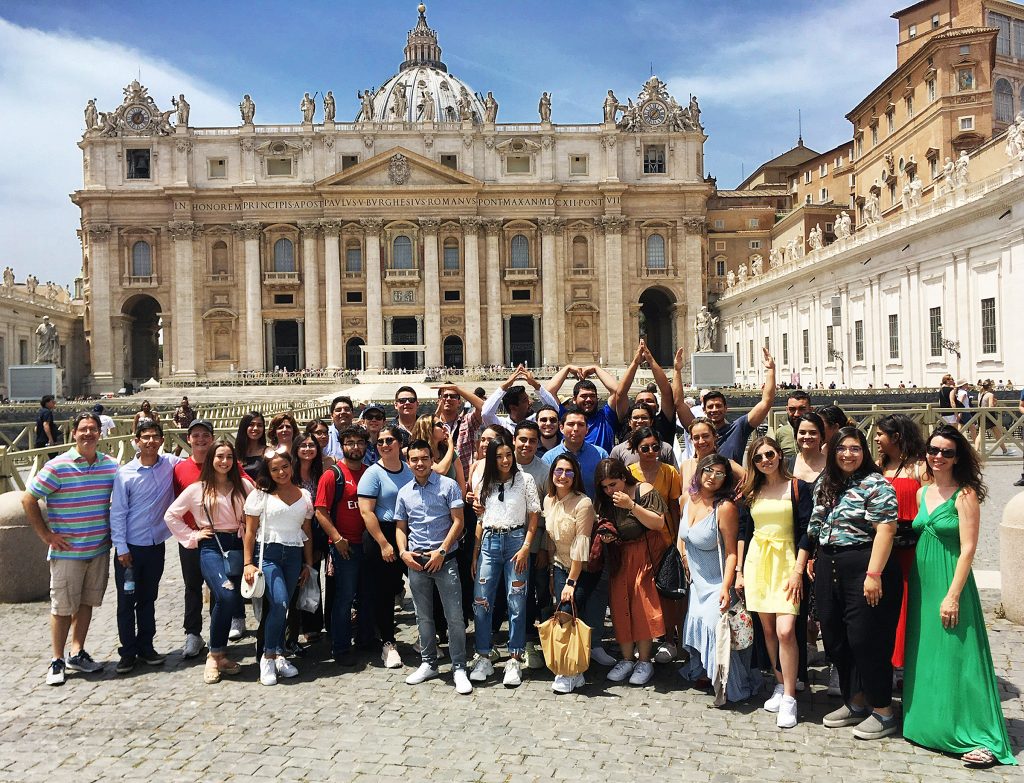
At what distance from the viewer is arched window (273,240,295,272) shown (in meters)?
63.6

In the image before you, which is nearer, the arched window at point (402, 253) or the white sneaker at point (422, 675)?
the white sneaker at point (422, 675)

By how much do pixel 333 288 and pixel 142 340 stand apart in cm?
2021

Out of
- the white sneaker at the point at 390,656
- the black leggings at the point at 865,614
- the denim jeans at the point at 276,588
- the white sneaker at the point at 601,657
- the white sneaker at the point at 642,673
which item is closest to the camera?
the black leggings at the point at 865,614

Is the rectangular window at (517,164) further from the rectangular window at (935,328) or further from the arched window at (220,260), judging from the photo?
the rectangular window at (935,328)

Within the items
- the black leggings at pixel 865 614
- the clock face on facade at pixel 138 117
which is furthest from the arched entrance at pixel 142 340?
the black leggings at pixel 865 614

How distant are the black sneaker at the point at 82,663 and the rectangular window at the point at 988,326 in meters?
29.3

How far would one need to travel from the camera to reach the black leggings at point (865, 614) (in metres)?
5.71

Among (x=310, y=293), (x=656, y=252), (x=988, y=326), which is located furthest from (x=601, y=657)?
(x=656, y=252)

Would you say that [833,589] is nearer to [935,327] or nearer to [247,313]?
[935,327]

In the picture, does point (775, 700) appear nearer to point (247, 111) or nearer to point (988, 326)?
point (988, 326)

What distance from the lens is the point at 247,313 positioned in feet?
206

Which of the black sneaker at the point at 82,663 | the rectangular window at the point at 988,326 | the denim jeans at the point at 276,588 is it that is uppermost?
the rectangular window at the point at 988,326

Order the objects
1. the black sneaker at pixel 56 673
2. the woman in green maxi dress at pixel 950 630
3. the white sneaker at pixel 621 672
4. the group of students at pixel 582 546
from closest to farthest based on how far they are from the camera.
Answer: the woman in green maxi dress at pixel 950 630 < the group of students at pixel 582 546 < the white sneaker at pixel 621 672 < the black sneaker at pixel 56 673

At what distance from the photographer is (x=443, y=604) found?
23.1ft
